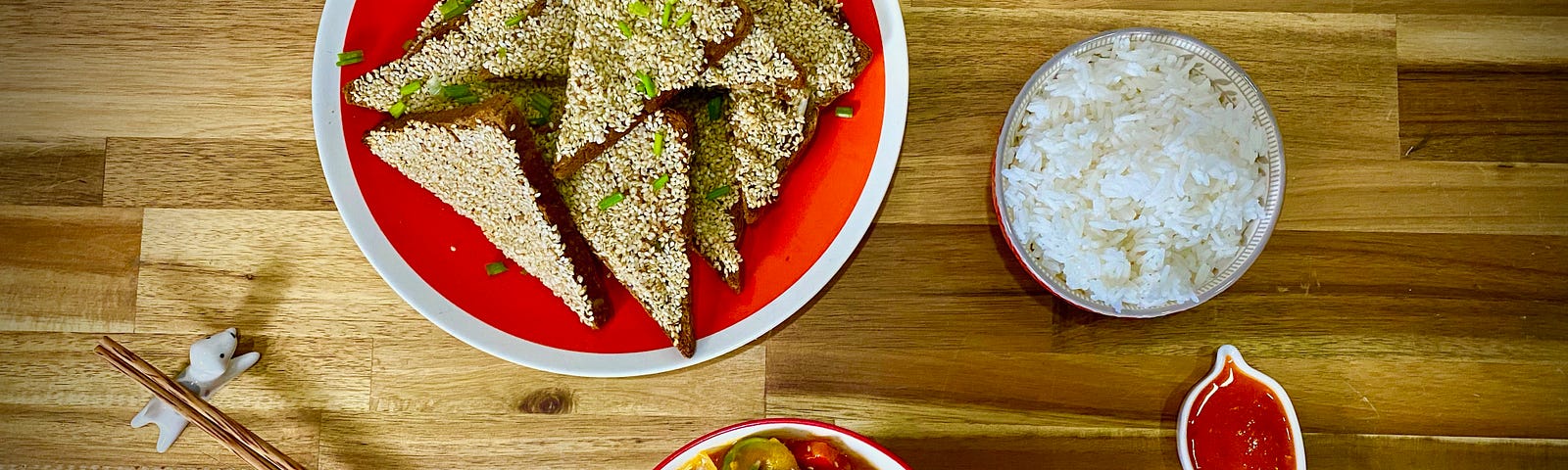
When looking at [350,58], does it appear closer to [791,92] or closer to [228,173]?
[228,173]

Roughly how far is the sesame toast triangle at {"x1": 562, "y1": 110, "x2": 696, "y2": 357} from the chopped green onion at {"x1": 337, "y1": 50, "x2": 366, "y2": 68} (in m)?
0.51

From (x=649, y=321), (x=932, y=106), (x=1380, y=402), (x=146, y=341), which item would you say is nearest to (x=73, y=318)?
(x=146, y=341)

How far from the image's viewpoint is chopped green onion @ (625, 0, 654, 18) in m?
1.77

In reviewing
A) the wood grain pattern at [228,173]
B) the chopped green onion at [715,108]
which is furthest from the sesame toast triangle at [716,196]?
the wood grain pattern at [228,173]

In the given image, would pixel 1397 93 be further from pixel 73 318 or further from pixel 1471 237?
pixel 73 318

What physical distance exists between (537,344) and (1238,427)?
5.30ft

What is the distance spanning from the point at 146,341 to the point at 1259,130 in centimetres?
262

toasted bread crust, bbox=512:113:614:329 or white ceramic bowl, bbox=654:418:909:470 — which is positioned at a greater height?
toasted bread crust, bbox=512:113:614:329

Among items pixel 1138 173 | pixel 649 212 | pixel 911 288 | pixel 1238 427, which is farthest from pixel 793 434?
pixel 1238 427

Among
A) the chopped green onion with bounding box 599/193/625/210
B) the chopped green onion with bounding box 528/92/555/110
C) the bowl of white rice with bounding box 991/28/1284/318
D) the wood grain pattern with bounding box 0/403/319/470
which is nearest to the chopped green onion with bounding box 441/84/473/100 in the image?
the chopped green onion with bounding box 528/92/555/110

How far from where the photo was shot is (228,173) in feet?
6.71

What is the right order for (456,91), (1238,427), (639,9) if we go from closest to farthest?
(639,9) → (456,91) → (1238,427)

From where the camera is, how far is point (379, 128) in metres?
1.88

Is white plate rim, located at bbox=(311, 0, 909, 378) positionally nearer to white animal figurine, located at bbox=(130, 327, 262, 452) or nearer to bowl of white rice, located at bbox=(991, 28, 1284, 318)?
bowl of white rice, located at bbox=(991, 28, 1284, 318)
